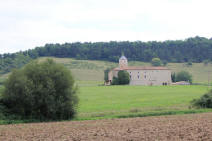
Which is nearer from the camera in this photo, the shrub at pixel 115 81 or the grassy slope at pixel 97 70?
the shrub at pixel 115 81

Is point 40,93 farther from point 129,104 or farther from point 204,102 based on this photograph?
point 204,102

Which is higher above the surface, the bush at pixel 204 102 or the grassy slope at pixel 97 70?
the grassy slope at pixel 97 70

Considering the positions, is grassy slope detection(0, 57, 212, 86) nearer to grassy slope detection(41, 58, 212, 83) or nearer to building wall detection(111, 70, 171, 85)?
grassy slope detection(41, 58, 212, 83)

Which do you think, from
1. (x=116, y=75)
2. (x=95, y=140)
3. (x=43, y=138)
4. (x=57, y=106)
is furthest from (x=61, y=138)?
(x=116, y=75)

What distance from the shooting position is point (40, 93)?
35656mm

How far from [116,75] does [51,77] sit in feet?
315

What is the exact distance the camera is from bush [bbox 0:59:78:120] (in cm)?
3544

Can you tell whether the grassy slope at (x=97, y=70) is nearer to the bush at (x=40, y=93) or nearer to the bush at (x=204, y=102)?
the bush at (x=204, y=102)

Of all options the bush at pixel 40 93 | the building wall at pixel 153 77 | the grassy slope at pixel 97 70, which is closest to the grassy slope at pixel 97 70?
the grassy slope at pixel 97 70

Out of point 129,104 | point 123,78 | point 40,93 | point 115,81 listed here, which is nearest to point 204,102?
point 129,104

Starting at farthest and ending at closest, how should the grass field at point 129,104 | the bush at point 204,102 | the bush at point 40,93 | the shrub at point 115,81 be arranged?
the shrub at point 115,81 < the bush at point 204,102 < the grass field at point 129,104 < the bush at point 40,93

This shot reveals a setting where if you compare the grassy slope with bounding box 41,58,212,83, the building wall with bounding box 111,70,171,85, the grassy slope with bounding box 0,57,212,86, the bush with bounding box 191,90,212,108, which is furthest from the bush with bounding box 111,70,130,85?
the bush with bounding box 191,90,212,108

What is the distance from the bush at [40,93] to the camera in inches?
1395

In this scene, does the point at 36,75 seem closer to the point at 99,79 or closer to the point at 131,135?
the point at 131,135
